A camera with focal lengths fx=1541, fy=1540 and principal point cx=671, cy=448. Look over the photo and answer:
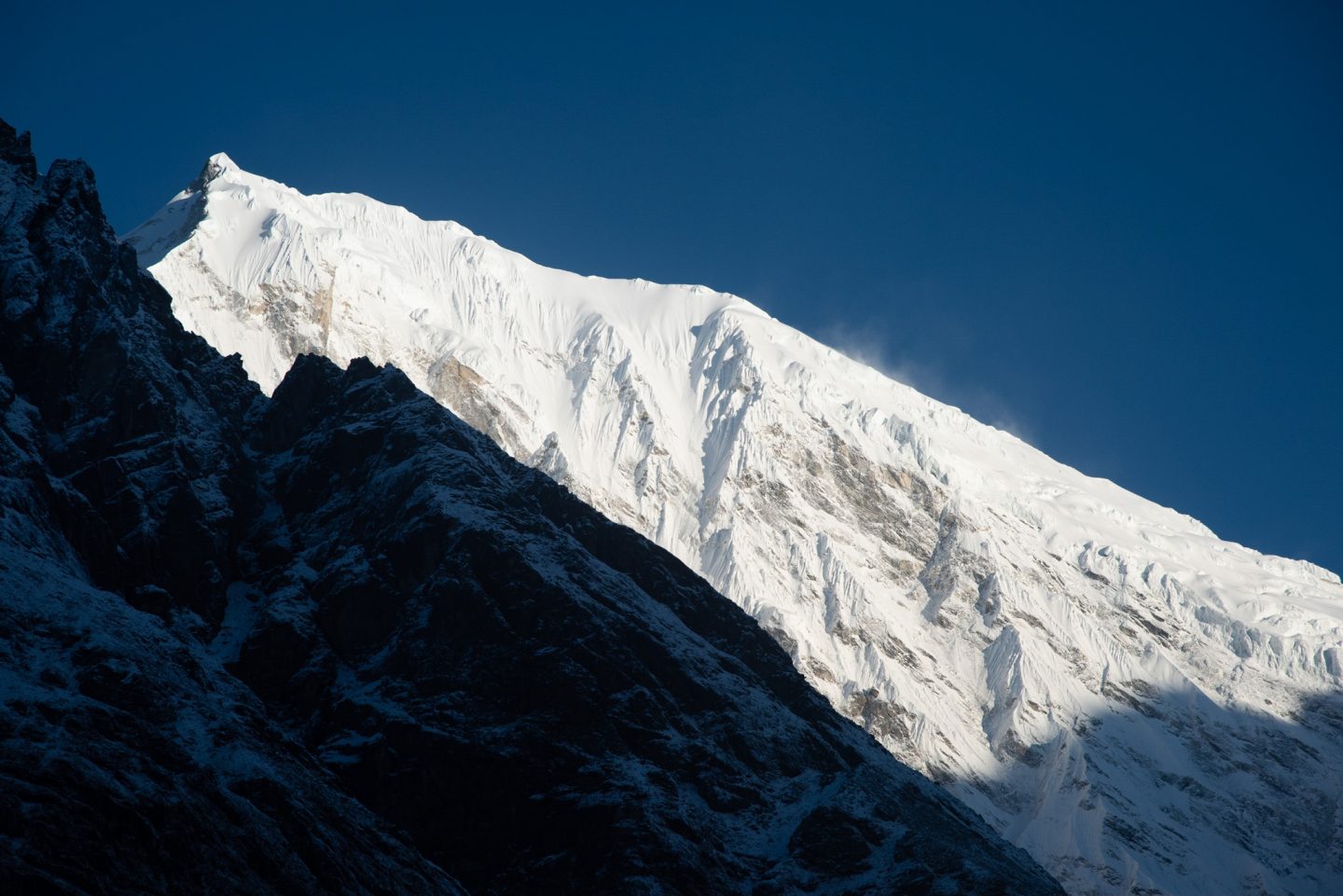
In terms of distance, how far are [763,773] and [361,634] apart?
129ft

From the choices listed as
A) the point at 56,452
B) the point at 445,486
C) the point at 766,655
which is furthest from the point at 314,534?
the point at 766,655

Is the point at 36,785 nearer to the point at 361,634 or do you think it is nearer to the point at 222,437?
the point at 361,634

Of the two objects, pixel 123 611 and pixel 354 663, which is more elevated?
pixel 354 663

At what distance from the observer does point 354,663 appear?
139 meters

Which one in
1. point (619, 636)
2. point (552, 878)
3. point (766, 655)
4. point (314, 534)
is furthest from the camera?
point (766, 655)

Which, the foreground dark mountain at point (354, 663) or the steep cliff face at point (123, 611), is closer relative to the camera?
the steep cliff face at point (123, 611)

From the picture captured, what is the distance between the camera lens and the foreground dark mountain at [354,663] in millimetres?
104625

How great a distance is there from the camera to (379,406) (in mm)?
170125

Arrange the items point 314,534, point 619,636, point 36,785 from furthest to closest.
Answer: point 314,534 → point 619,636 → point 36,785

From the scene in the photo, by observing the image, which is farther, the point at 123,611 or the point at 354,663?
the point at 354,663

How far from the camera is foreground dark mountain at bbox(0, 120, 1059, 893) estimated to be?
343 ft

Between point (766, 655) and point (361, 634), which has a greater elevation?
point (766, 655)

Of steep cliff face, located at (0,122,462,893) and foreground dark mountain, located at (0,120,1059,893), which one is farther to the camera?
foreground dark mountain, located at (0,120,1059,893)

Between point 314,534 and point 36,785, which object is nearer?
point 36,785
